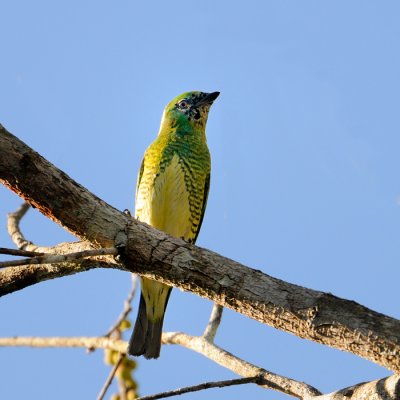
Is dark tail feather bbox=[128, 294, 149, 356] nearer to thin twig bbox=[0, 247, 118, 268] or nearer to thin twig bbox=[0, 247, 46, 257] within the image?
thin twig bbox=[0, 247, 118, 268]

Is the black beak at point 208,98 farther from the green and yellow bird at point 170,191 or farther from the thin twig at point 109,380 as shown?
the thin twig at point 109,380

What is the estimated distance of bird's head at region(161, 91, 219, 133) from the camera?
19.3ft

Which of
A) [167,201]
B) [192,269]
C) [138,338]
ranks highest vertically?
[167,201]

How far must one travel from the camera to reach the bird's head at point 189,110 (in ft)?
19.3

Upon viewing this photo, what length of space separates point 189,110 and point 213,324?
8.18 ft

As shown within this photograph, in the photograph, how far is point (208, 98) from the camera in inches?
242

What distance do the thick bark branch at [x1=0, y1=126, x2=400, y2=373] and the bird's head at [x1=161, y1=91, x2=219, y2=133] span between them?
296 cm

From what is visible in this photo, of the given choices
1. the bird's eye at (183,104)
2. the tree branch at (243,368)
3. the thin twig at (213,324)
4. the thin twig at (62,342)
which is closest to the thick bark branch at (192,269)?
the tree branch at (243,368)

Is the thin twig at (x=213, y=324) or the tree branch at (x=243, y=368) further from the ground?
the thin twig at (x=213, y=324)

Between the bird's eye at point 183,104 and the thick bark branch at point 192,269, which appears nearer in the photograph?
the thick bark branch at point 192,269

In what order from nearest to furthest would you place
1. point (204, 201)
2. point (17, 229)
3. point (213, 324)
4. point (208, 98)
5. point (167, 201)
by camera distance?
point (213, 324) < point (17, 229) < point (167, 201) < point (204, 201) < point (208, 98)

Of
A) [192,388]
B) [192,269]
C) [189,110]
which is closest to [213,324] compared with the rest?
[192,388]

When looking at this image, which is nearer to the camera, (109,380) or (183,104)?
(109,380)

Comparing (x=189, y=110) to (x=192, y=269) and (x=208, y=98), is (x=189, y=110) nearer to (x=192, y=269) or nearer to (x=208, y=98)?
(x=208, y=98)
